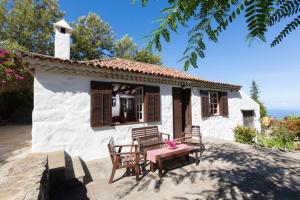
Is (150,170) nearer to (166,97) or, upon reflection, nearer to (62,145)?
(62,145)

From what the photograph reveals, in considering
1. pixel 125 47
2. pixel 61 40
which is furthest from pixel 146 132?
pixel 125 47

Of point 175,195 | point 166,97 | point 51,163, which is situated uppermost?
point 166,97

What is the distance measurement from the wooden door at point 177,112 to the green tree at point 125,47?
1674cm

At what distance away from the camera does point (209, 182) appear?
416 centimetres

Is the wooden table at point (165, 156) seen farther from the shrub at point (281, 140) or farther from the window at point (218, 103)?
the shrub at point (281, 140)

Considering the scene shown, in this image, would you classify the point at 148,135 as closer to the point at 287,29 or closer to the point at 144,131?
the point at 144,131

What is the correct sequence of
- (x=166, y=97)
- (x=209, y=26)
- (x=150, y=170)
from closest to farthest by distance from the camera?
1. (x=209, y=26)
2. (x=150, y=170)
3. (x=166, y=97)

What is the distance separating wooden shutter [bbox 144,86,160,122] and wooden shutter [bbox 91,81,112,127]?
172 centimetres

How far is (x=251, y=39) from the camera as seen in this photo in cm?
114

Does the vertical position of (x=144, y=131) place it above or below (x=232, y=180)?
above

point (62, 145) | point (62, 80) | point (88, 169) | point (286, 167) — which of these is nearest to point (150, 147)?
point (88, 169)

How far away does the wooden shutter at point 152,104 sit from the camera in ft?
24.0

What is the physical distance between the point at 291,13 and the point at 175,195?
3612 mm

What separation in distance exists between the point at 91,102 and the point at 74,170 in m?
2.30
